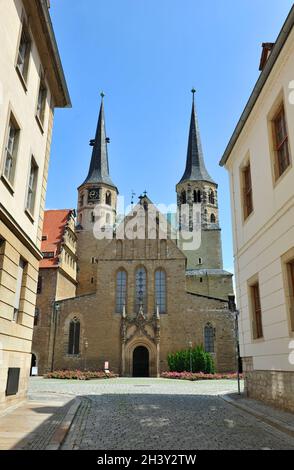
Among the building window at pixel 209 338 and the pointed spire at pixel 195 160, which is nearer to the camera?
the building window at pixel 209 338

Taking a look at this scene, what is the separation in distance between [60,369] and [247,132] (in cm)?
2854

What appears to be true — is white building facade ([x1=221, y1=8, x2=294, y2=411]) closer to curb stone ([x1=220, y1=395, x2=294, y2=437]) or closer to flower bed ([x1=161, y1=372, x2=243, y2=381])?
curb stone ([x1=220, y1=395, x2=294, y2=437])

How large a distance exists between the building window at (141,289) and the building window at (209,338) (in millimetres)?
5766

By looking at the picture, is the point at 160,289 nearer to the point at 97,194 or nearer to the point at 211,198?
the point at 97,194

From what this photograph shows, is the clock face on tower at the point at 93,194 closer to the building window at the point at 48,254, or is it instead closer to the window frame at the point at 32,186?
the building window at the point at 48,254

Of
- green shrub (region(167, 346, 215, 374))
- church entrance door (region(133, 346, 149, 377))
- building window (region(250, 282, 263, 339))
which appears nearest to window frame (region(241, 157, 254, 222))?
building window (region(250, 282, 263, 339))

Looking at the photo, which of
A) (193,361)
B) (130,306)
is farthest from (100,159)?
(193,361)

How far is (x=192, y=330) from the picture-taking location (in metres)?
35.9

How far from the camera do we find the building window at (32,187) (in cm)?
1189

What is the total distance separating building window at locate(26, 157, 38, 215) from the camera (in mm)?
11894

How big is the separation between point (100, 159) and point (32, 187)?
41100 mm

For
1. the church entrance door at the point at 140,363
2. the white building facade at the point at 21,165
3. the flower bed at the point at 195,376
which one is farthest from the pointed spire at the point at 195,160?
the white building facade at the point at 21,165

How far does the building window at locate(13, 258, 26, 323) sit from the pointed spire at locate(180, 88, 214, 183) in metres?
43.0
